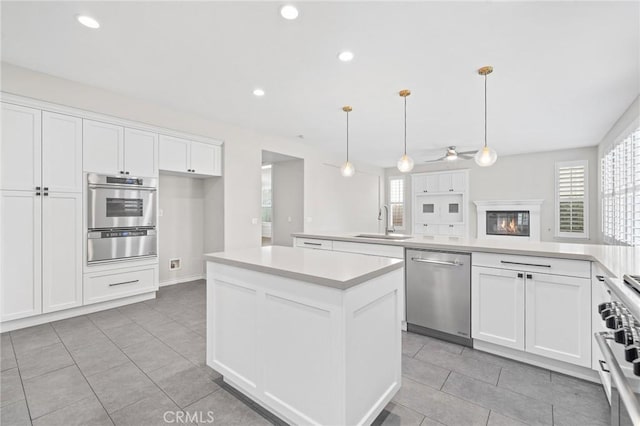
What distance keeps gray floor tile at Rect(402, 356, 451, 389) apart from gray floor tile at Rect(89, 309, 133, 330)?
281 cm

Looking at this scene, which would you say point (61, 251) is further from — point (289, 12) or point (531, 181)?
point (531, 181)

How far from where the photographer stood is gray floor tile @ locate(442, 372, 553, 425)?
1.65m

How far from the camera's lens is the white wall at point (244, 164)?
3.10m

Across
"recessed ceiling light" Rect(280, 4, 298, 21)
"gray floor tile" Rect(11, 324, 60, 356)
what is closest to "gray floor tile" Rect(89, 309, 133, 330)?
"gray floor tile" Rect(11, 324, 60, 356)

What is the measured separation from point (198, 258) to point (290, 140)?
282cm

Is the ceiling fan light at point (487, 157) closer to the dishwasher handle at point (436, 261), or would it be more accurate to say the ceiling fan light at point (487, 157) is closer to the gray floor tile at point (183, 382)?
the dishwasher handle at point (436, 261)

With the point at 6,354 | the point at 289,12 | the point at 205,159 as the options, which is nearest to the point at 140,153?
the point at 205,159

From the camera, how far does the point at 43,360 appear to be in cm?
226

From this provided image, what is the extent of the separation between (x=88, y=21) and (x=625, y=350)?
356cm

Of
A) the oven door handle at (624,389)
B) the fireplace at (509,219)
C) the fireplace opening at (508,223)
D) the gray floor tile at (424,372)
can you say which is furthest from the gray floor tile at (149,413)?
the fireplace opening at (508,223)

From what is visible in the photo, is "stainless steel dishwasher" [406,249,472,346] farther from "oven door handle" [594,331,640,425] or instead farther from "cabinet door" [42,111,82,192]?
"cabinet door" [42,111,82,192]

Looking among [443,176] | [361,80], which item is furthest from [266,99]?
[443,176]

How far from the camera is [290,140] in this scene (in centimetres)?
572

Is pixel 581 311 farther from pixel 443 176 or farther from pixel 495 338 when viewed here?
pixel 443 176
